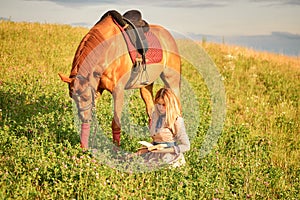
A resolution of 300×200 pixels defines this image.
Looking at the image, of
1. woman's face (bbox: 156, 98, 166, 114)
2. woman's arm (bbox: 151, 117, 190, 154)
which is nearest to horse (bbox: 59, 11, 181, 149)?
woman's face (bbox: 156, 98, 166, 114)

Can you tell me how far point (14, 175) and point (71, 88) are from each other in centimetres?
149

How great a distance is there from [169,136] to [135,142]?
1.20m

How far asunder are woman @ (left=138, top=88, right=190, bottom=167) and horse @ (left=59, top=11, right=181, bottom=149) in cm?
62

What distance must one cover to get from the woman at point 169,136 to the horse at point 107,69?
2.02ft

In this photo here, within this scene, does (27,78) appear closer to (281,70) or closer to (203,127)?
(203,127)

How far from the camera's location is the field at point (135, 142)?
6.19 meters

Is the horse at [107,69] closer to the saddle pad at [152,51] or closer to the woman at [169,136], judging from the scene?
the saddle pad at [152,51]

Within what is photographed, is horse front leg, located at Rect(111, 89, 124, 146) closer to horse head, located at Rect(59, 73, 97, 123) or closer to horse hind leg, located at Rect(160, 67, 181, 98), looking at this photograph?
horse head, located at Rect(59, 73, 97, 123)

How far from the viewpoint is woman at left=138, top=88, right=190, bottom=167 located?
717 centimetres

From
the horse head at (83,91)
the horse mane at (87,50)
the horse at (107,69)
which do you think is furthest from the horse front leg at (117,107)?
the horse mane at (87,50)

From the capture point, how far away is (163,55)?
26.6 ft

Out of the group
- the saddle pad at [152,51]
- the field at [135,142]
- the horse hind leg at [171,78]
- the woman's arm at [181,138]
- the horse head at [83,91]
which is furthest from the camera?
the horse hind leg at [171,78]

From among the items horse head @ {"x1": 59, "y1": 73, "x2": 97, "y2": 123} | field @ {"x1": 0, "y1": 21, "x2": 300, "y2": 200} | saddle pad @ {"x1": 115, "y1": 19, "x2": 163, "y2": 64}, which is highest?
saddle pad @ {"x1": 115, "y1": 19, "x2": 163, "y2": 64}

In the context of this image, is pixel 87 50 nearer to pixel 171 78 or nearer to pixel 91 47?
pixel 91 47
